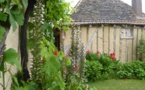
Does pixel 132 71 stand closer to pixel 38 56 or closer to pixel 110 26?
pixel 110 26

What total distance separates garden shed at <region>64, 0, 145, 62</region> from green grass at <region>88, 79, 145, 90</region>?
162 inches

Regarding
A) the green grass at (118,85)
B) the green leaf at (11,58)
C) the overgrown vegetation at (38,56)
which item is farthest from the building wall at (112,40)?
the green leaf at (11,58)

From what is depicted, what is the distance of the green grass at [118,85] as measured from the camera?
395 inches

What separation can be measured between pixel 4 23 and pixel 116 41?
1516cm

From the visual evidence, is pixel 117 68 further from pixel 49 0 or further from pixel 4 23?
pixel 4 23

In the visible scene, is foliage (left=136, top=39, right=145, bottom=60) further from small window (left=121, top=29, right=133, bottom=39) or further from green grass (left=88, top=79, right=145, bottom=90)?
green grass (left=88, top=79, right=145, bottom=90)

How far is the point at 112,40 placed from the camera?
53.4 ft

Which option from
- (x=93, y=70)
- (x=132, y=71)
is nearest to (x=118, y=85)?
(x=93, y=70)

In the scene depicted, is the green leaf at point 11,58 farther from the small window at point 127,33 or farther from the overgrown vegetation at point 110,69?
the small window at point 127,33

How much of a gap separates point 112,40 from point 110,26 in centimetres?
85

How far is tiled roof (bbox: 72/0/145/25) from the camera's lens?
16617 millimetres

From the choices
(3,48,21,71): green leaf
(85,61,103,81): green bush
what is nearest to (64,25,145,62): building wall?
(85,61,103,81): green bush

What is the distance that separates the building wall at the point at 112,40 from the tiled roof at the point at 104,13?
16.3 inches

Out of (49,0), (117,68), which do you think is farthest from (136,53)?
(49,0)
